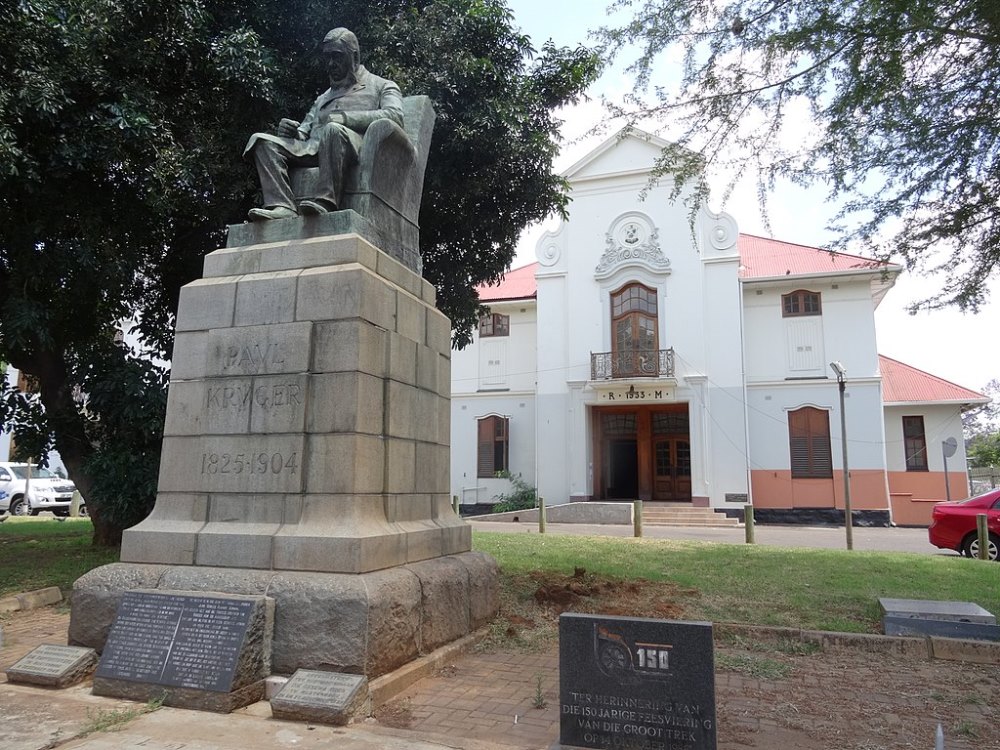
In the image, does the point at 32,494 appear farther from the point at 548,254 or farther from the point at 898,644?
the point at 898,644

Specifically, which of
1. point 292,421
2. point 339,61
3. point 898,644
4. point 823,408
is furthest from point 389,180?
point 823,408

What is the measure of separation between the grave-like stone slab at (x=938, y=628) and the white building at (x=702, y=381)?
58.8 ft

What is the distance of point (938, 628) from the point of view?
20.6ft

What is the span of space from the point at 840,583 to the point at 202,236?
978 cm

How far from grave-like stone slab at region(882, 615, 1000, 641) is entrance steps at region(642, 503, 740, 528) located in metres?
15.9

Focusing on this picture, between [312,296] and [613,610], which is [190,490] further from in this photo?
[613,610]

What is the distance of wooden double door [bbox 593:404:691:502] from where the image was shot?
25.7 metres

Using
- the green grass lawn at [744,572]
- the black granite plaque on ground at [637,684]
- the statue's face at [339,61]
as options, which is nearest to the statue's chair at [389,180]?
the statue's face at [339,61]

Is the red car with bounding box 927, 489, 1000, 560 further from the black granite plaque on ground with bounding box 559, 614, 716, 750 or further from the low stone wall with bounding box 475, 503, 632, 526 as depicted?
the black granite plaque on ground with bounding box 559, 614, 716, 750

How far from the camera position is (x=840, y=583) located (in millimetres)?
8883

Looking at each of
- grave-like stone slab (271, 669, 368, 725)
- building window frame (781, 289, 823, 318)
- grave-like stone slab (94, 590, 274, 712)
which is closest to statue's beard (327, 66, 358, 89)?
grave-like stone slab (94, 590, 274, 712)

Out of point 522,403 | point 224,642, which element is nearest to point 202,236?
point 224,642

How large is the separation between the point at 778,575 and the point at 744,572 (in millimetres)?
418

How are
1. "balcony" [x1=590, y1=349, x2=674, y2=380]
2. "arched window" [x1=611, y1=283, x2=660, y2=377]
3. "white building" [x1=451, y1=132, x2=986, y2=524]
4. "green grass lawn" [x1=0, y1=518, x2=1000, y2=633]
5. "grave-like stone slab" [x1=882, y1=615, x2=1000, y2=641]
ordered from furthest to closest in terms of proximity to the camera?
"arched window" [x1=611, y1=283, x2=660, y2=377]
"balcony" [x1=590, y1=349, x2=674, y2=380]
"white building" [x1=451, y1=132, x2=986, y2=524]
"green grass lawn" [x1=0, y1=518, x2=1000, y2=633]
"grave-like stone slab" [x1=882, y1=615, x2=1000, y2=641]
